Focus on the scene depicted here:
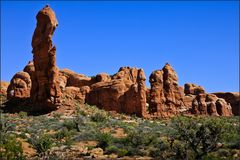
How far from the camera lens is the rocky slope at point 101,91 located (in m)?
47.9

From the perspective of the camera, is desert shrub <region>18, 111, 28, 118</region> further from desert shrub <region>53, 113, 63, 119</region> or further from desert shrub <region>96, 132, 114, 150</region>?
desert shrub <region>96, 132, 114, 150</region>

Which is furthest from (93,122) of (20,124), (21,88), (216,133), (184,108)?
(216,133)

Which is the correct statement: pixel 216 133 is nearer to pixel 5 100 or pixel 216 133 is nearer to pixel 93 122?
pixel 93 122

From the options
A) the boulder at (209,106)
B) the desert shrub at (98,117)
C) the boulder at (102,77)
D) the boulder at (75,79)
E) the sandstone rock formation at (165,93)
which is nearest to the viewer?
the desert shrub at (98,117)

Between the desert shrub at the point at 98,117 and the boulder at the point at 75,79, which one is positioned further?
the boulder at the point at 75,79

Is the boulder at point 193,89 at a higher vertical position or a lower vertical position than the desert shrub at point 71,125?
higher

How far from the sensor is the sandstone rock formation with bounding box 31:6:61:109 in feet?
156

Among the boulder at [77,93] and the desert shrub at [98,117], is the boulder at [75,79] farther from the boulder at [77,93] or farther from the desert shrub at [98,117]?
the desert shrub at [98,117]

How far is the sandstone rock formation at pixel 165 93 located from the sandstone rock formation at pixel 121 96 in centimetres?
209

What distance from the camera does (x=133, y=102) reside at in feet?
172

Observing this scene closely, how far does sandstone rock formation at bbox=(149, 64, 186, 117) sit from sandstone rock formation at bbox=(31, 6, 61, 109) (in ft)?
41.4

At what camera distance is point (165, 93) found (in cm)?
5575

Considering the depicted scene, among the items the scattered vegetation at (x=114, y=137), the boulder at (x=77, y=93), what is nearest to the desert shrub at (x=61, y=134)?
the scattered vegetation at (x=114, y=137)

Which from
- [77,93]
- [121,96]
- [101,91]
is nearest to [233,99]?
[121,96]
